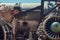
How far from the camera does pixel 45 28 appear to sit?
325cm

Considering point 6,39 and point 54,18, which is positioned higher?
point 54,18

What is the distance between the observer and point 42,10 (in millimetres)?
3533

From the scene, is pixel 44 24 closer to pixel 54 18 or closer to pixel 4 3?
pixel 54 18

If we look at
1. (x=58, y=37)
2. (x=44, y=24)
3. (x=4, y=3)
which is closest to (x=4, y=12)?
(x=4, y=3)

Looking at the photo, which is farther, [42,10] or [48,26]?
[42,10]

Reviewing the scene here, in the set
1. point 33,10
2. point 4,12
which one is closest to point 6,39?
point 4,12

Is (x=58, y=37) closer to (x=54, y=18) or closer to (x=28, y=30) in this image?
(x=54, y=18)

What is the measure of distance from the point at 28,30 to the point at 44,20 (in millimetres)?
321

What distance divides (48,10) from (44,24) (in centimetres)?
35

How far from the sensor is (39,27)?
334 centimetres

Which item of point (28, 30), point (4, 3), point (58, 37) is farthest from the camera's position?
point (4, 3)

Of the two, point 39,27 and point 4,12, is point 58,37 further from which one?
point 4,12

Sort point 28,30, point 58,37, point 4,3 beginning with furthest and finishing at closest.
A: point 4,3 → point 28,30 → point 58,37

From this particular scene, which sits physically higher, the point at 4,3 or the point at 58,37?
the point at 4,3
